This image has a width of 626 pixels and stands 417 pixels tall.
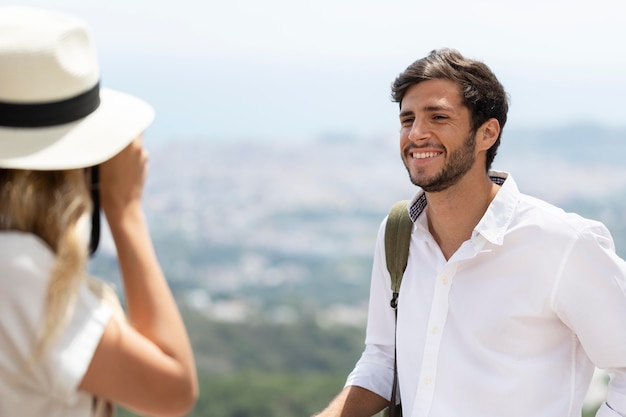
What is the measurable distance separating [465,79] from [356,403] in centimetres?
109

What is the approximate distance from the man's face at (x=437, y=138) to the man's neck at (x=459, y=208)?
1.3 inches

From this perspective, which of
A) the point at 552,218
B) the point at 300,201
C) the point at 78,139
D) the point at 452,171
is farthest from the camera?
the point at 300,201

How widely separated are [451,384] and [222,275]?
335 feet

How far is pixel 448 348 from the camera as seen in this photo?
267cm

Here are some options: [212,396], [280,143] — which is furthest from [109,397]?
[280,143]

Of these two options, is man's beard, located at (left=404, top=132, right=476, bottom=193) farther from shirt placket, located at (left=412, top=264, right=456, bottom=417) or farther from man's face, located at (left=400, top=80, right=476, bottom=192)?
shirt placket, located at (left=412, top=264, right=456, bottom=417)

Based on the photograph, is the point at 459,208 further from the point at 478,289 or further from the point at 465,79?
the point at 465,79

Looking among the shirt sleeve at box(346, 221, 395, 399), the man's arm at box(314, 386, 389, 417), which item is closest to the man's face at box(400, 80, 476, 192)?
the shirt sleeve at box(346, 221, 395, 399)

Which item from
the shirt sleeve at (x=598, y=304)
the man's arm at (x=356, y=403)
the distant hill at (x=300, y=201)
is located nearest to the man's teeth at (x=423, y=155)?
the shirt sleeve at (x=598, y=304)

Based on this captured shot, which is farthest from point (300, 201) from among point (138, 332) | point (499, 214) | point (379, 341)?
point (138, 332)

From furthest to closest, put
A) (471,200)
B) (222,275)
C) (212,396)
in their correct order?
1. (222,275)
2. (212,396)
3. (471,200)

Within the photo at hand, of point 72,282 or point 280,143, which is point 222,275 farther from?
point 72,282

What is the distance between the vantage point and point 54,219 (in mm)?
1676

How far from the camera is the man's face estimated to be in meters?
2.83
